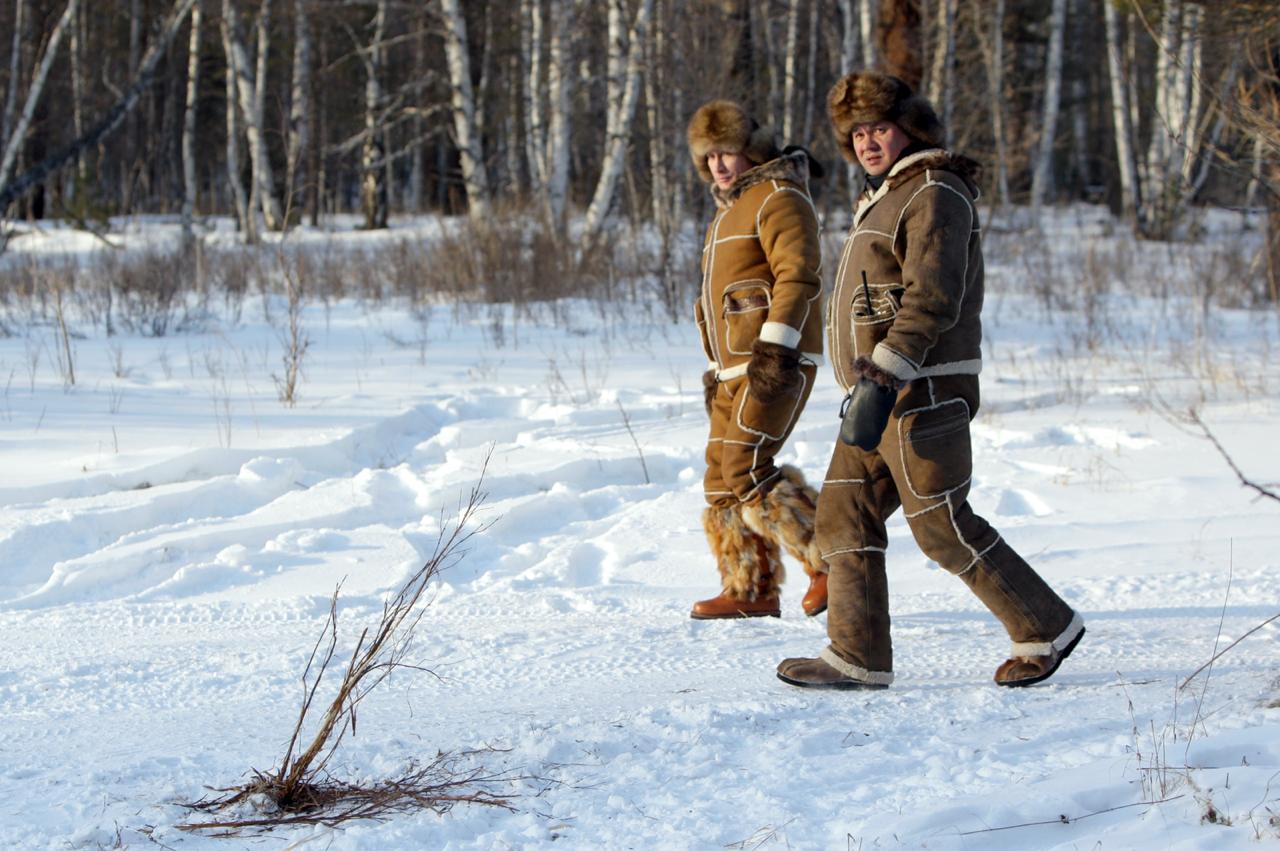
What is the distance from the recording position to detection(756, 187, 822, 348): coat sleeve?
12.2ft

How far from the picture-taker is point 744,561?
13.1 feet

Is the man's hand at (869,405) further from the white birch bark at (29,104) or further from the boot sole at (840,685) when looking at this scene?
the white birch bark at (29,104)

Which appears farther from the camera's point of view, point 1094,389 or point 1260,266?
point 1260,266

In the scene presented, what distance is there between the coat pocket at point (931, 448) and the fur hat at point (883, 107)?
705 millimetres

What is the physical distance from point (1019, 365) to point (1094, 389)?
54.0 inches

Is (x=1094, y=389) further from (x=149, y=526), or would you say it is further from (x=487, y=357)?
(x=149, y=526)

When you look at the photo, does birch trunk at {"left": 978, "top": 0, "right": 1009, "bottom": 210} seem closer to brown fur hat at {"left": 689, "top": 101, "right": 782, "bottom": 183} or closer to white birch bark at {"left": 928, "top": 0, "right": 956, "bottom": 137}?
white birch bark at {"left": 928, "top": 0, "right": 956, "bottom": 137}

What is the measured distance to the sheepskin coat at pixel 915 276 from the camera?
3000 millimetres

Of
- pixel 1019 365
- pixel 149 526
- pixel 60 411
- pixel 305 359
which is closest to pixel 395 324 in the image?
pixel 305 359

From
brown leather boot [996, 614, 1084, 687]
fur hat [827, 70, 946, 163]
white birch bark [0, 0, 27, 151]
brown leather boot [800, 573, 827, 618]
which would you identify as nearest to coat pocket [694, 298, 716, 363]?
brown leather boot [800, 573, 827, 618]

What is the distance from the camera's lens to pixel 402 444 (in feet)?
22.4

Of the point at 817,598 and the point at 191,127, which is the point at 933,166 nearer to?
the point at 817,598

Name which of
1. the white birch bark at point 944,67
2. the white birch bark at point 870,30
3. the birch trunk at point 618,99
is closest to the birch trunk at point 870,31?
the white birch bark at point 870,30

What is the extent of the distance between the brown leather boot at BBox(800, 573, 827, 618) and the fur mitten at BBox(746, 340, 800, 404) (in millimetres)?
611
